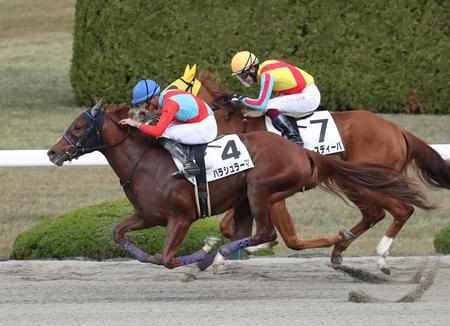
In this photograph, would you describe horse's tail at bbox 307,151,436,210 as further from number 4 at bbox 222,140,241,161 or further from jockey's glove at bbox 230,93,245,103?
jockey's glove at bbox 230,93,245,103

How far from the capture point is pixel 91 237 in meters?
9.59

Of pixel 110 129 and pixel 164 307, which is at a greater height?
pixel 110 129

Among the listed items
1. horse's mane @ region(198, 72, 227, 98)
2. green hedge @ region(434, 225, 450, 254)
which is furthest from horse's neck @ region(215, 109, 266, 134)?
green hedge @ region(434, 225, 450, 254)

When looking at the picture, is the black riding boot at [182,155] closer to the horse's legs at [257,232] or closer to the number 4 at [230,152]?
the number 4 at [230,152]

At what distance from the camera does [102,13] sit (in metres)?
15.4

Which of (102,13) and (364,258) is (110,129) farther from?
(102,13)

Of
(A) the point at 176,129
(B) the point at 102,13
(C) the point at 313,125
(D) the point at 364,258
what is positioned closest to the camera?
(A) the point at 176,129

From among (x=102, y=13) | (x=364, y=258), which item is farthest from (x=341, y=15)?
(x=364, y=258)

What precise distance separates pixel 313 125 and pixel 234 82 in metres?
6.67

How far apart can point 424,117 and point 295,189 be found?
780cm

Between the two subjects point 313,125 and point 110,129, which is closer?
point 110,129

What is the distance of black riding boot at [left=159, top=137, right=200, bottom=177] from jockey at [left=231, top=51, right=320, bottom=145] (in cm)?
116

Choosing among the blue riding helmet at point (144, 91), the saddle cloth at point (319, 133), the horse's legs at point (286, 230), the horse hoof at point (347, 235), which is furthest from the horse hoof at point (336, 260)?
the blue riding helmet at point (144, 91)

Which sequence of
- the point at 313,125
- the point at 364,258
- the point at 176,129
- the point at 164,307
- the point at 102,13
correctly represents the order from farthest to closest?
the point at 102,13 < the point at 364,258 < the point at 313,125 < the point at 176,129 < the point at 164,307
